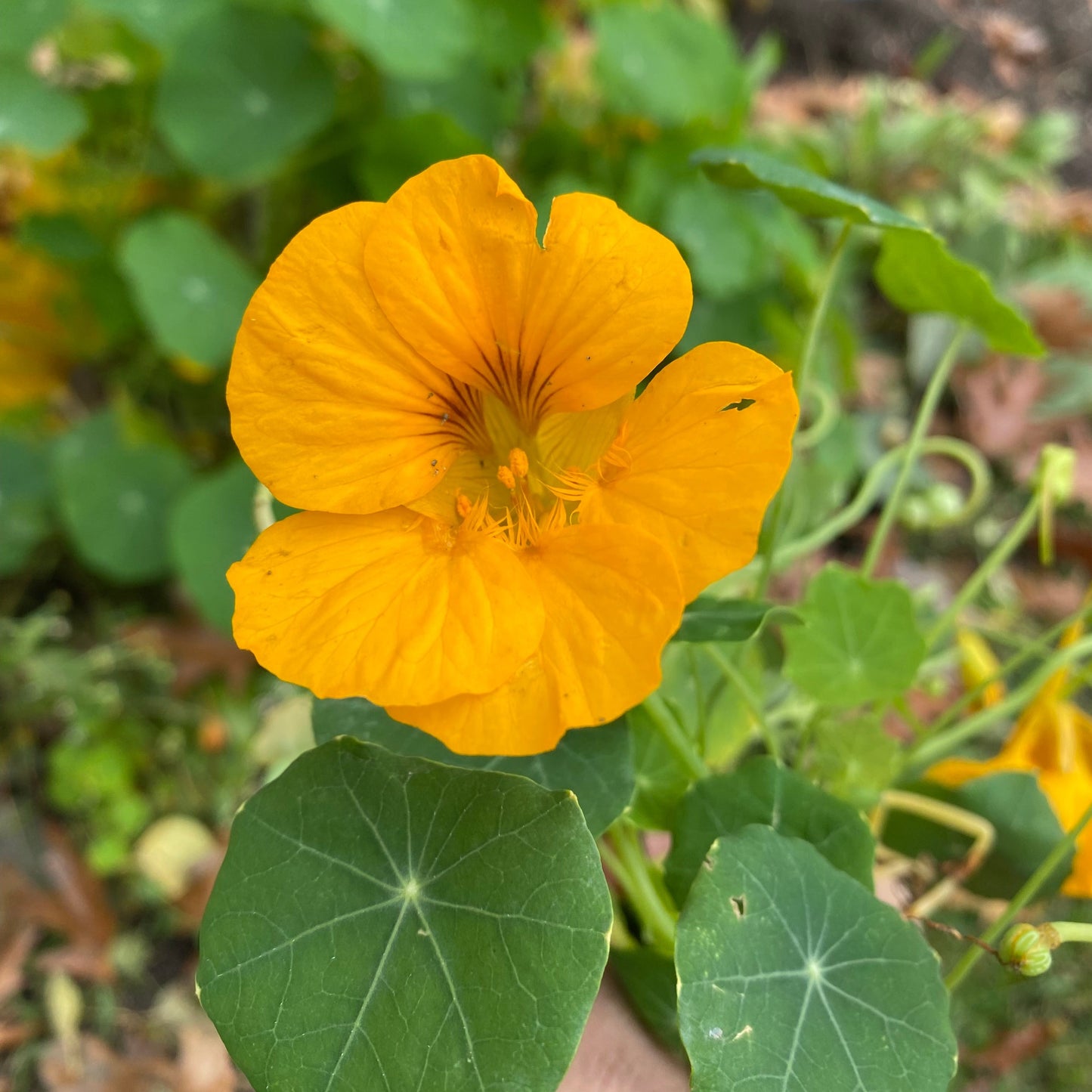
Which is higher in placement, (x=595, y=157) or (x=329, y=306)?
(x=329, y=306)

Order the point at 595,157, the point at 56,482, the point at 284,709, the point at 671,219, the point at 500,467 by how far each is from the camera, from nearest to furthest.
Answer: the point at 500,467, the point at 284,709, the point at 671,219, the point at 56,482, the point at 595,157

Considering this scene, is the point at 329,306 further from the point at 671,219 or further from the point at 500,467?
the point at 671,219

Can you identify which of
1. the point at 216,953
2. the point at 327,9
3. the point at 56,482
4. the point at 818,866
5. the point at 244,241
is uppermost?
the point at 327,9

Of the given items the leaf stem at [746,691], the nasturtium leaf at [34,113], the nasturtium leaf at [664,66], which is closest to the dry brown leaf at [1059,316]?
the nasturtium leaf at [664,66]

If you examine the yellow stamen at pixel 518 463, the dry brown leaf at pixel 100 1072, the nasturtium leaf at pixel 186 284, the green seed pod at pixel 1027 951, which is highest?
the yellow stamen at pixel 518 463

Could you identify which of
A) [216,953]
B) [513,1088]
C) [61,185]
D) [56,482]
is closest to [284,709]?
[216,953]

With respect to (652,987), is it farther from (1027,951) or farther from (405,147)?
(405,147)

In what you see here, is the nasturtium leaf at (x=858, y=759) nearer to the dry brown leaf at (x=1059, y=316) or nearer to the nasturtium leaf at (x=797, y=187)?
the nasturtium leaf at (x=797, y=187)

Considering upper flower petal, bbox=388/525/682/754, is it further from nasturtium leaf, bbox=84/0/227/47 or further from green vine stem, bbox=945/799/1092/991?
nasturtium leaf, bbox=84/0/227/47

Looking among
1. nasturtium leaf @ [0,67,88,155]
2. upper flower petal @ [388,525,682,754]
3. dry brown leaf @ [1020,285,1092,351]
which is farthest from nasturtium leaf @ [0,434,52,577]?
dry brown leaf @ [1020,285,1092,351]
